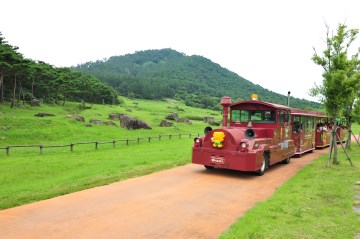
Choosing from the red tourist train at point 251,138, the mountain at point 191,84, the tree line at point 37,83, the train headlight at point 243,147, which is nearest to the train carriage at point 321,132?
the red tourist train at point 251,138

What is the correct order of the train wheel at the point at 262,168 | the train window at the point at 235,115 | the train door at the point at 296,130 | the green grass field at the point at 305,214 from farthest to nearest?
1. the train door at the point at 296,130
2. the train window at the point at 235,115
3. the train wheel at the point at 262,168
4. the green grass field at the point at 305,214

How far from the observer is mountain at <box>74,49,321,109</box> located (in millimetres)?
125188

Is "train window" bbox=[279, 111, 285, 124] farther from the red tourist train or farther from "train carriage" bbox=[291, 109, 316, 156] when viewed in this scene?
"train carriage" bbox=[291, 109, 316, 156]

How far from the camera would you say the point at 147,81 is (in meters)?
139

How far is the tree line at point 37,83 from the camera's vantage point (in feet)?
145

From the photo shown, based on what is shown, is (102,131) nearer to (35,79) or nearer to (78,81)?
(35,79)

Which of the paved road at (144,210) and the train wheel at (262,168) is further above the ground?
the train wheel at (262,168)

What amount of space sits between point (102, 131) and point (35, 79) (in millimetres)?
33947

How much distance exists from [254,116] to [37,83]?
185ft

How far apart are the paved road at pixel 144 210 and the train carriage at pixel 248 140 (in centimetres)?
100

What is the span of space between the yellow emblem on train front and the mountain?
90498 mm

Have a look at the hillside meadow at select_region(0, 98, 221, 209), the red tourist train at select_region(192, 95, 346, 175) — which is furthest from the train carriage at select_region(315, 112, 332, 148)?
the hillside meadow at select_region(0, 98, 221, 209)

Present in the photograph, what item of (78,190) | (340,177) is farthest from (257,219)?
(340,177)

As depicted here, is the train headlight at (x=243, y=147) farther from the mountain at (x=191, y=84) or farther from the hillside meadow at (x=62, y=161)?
the mountain at (x=191, y=84)
